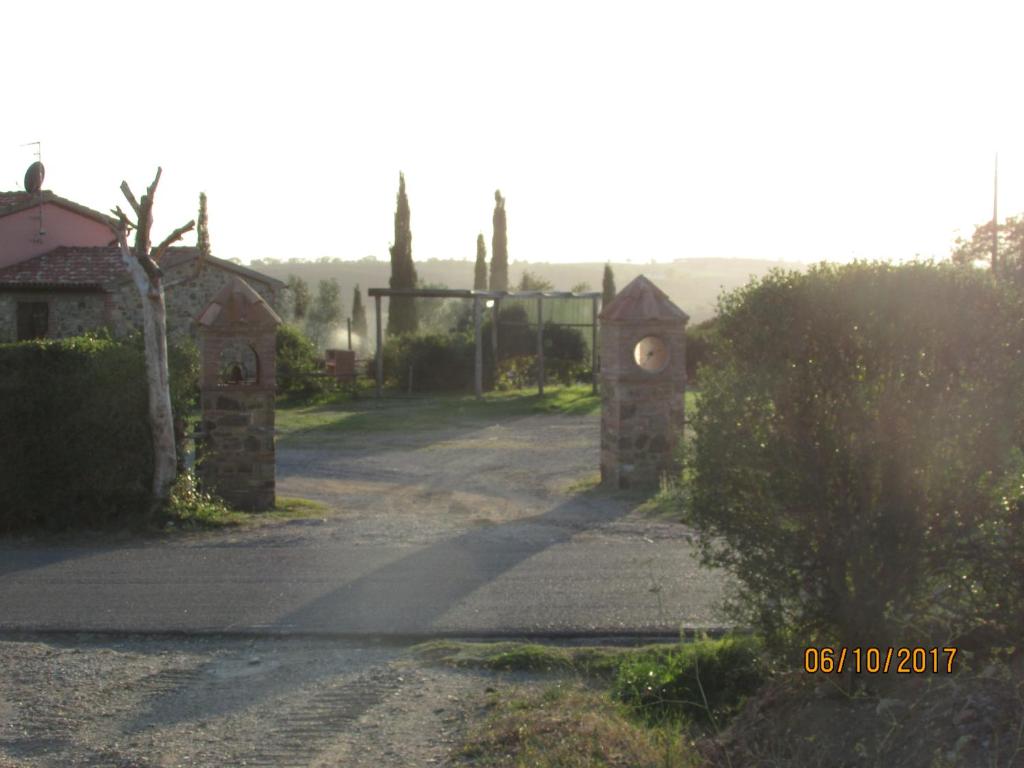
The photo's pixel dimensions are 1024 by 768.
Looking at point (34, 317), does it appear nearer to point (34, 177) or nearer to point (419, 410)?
point (34, 177)

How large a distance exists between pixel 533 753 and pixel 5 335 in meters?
26.9

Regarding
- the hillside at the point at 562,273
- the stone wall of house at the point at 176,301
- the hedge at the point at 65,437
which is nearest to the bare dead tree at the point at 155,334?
the hedge at the point at 65,437

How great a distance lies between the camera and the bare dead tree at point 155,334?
11.8 meters

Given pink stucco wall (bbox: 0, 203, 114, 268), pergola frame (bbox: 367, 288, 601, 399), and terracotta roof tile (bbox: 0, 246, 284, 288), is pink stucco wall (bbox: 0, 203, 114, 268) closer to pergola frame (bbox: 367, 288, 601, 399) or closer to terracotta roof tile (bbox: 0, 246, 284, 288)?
terracotta roof tile (bbox: 0, 246, 284, 288)

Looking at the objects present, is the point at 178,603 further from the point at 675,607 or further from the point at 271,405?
the point at 271,405

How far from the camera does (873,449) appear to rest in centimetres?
526

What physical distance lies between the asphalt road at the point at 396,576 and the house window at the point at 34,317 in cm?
1828

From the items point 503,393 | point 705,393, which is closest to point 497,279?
point 503,393

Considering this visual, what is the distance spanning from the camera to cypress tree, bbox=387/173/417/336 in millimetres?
45469

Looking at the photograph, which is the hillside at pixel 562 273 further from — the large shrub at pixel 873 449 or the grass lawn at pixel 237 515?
the large shrub at pixel 873 449

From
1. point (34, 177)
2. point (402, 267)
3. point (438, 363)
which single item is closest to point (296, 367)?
point (438, 363)

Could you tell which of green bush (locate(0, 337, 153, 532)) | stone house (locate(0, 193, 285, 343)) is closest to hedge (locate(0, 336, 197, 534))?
green bush (locate(0, 337, 153, 532))

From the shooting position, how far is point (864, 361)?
17.6ft

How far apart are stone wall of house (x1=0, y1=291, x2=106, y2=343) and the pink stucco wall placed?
1.66 m
